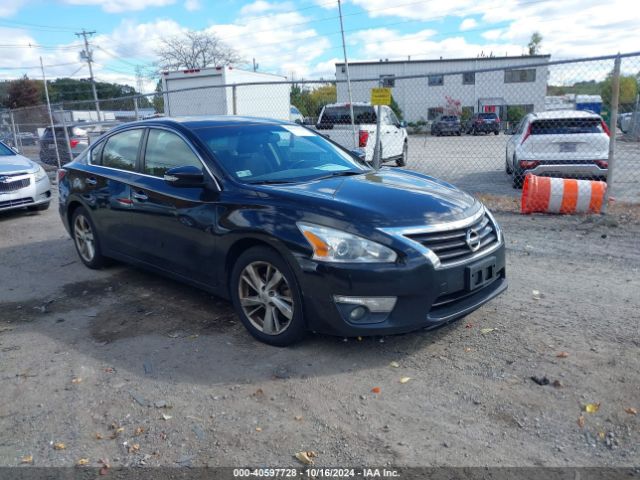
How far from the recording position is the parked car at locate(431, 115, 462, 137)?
29447 millimetres

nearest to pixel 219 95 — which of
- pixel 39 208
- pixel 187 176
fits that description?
pixel 39 208

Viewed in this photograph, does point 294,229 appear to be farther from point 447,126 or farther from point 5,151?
point 447,126

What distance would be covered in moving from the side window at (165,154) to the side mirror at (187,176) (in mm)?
185

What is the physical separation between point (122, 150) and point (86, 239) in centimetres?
129

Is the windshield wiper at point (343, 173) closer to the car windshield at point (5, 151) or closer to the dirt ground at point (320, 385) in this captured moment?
the dirt ground at point (320, 385)

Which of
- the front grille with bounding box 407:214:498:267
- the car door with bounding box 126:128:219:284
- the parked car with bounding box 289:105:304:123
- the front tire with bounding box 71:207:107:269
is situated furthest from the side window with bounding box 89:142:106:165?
the parked car with bounding box 289:105:304:123

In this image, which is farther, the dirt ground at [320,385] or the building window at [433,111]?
the building window at [433,111]

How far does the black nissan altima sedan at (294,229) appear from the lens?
3.54 m

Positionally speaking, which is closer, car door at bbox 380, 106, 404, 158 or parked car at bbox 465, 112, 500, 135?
car door at bbox 380, 106, 404, 158

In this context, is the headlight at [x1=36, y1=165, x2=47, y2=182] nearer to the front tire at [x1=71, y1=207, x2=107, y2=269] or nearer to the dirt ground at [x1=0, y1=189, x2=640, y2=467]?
the front tire at [x1=71, y1=207, x2=107, y2=269]

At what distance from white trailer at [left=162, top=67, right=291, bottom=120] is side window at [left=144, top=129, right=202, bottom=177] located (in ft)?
35.1

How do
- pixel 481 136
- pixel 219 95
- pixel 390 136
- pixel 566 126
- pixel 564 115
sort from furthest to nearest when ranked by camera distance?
pixel 481 136 → pixel 219 95 → pixel 390 136 → pixel 564 115 → pixel 566 126

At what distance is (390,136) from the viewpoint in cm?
1417

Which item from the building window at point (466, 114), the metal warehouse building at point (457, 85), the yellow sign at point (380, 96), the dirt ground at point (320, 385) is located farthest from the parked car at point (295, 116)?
the metal warehouse building at point (457, 85)
